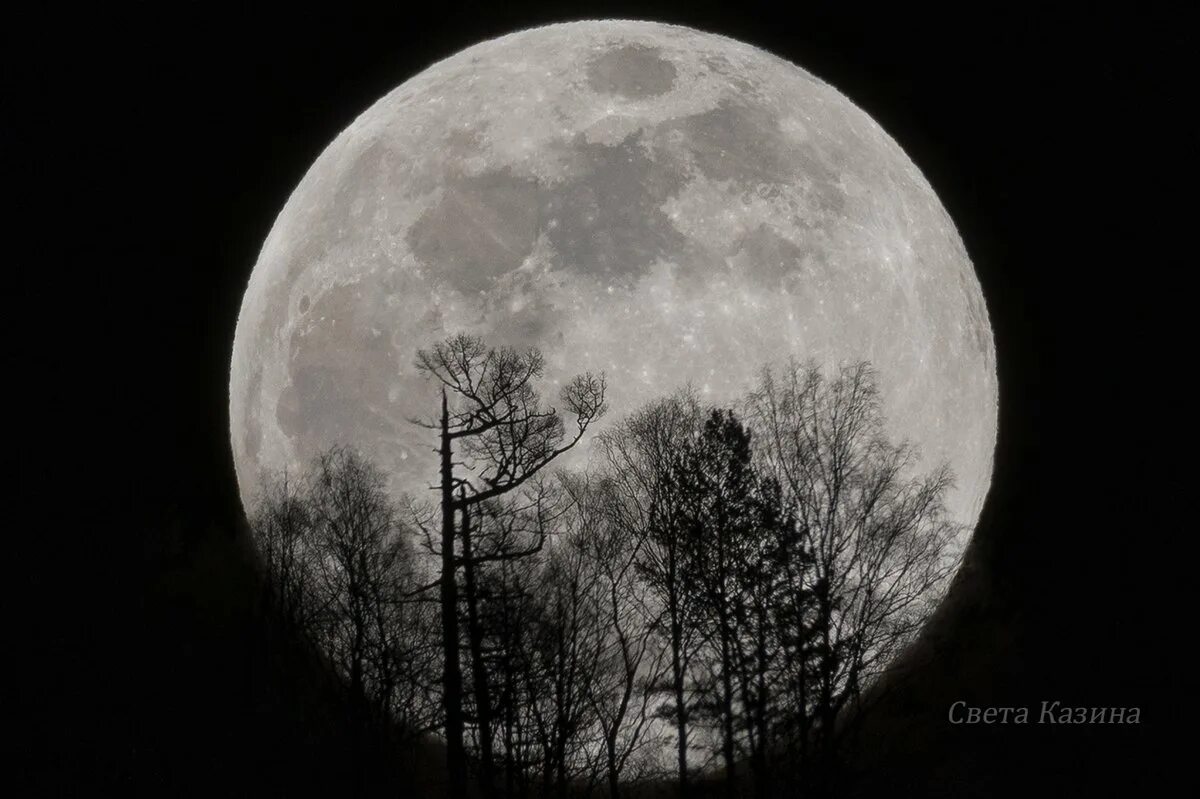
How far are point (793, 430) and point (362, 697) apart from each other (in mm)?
8874

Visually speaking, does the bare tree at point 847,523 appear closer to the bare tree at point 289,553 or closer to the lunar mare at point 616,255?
the lunar mare at point 616,255

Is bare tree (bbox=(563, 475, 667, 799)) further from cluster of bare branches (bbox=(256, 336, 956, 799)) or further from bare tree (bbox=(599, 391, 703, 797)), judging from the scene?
bare tree (bbox=(599, 391, 703, 797))

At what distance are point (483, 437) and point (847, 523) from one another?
6443mm

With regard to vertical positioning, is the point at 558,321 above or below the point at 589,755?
above

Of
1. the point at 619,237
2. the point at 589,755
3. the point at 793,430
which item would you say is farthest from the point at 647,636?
the point at 619,237

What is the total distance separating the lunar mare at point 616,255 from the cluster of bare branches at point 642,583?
2.77 ft

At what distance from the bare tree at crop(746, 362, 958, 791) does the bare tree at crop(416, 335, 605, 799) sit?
3.38m

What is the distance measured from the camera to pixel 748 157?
71.4 feet

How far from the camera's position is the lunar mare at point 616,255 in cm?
2042

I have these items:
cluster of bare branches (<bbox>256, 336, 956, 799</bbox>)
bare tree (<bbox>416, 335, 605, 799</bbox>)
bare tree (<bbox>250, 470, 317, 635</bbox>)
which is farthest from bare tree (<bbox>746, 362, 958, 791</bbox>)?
bare tree (<bbox>250, 470, 317, 635</bbox>)

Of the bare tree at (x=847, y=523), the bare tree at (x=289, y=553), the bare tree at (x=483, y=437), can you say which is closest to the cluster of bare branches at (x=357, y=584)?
the bare tree at (x=289, y=553)

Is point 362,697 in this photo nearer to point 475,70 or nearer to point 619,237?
point 619,237

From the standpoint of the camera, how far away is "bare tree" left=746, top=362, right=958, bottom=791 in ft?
60.2

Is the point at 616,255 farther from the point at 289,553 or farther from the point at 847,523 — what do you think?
the point at 289,553
